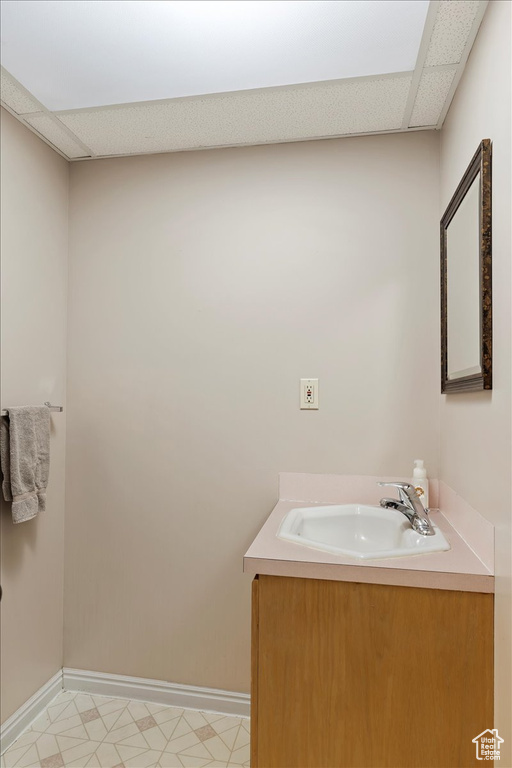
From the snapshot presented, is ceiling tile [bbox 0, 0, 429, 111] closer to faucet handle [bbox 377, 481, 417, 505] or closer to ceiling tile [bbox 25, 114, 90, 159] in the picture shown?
ceiling tile [bbox 25, 114, 90, 159]

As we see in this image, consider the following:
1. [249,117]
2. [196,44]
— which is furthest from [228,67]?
[249,117]

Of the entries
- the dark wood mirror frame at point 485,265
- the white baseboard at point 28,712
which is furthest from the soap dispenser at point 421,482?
the white baseboard at point 28,712

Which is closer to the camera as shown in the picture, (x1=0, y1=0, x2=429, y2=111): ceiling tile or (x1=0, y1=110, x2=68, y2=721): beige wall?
(x1=0, y1=0, x2=429, y2=111): ceiling tile

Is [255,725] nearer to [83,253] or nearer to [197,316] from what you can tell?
[197,316]

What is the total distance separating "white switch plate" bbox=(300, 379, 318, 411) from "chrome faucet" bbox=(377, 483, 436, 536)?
1.64ft

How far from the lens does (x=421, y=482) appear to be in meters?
1.87

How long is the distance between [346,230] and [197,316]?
698 mm

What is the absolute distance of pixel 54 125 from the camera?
1920 millimetres

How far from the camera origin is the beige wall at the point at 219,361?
2.00 m

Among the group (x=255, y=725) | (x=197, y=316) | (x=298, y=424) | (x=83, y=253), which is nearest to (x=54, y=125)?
(x=83, y=253)

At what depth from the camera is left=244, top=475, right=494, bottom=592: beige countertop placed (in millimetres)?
1264

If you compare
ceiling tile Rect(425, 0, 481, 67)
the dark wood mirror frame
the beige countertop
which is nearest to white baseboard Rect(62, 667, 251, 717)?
the beige countertop

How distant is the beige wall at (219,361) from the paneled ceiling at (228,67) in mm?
216

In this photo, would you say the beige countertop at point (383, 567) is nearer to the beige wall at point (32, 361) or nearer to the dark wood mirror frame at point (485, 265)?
the dark wood mirror frame at point (485, 265)
